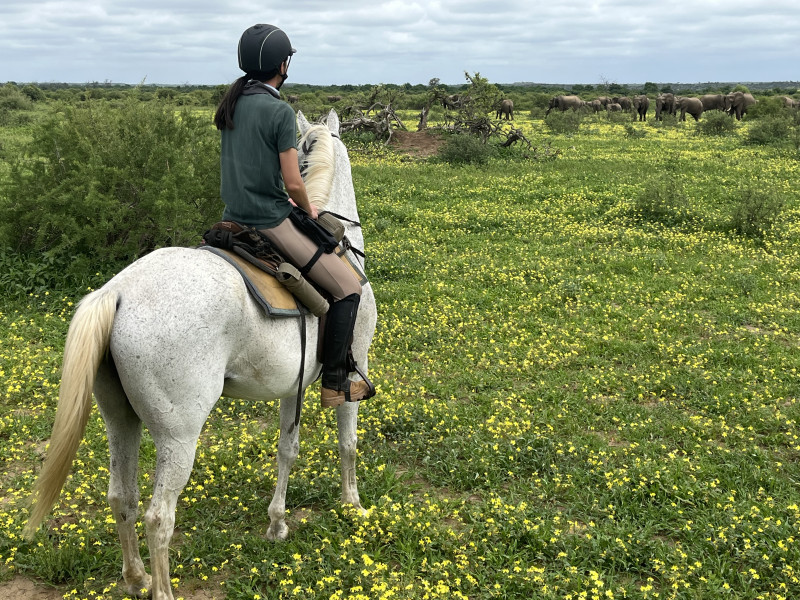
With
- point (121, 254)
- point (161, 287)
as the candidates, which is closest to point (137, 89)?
point (121, 254)

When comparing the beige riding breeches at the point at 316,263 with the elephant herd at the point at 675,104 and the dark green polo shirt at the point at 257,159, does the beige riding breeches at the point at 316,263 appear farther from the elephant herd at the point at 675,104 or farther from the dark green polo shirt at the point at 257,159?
the elephant herd at the point at 675,104

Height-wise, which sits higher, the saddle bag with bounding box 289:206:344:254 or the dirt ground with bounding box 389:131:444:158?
the dirt ground with bounding box 389:131:444:158

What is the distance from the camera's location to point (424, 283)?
10.1m

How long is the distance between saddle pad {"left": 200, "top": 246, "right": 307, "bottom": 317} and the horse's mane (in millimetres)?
837

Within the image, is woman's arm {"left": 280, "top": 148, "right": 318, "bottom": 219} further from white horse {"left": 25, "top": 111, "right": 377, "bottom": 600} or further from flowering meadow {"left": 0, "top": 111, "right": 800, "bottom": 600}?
flowering meadow {"left": 0, "top": 111, "right": 800, "bottom": 600}

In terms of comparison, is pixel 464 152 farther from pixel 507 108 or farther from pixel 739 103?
pixel 739 103

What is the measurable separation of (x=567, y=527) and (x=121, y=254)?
7.50 meters

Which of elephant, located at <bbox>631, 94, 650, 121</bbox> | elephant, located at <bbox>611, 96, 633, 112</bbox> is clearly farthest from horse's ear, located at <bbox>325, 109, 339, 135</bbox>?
elephant, located at <bbox>611, 96, 633, 112</bbox>

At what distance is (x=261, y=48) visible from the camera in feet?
11.7

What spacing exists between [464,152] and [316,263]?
17.4 meters

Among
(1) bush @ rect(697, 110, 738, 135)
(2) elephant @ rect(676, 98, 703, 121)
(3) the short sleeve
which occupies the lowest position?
(3) the short sleeve

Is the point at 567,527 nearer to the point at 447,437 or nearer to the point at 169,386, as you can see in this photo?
the point at 447,437

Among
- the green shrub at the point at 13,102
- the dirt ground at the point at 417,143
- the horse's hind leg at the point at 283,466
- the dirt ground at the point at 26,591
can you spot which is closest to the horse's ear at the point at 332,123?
the horse's hind leg at the point at 283,466

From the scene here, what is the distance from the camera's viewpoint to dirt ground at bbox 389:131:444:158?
22.3 metres
